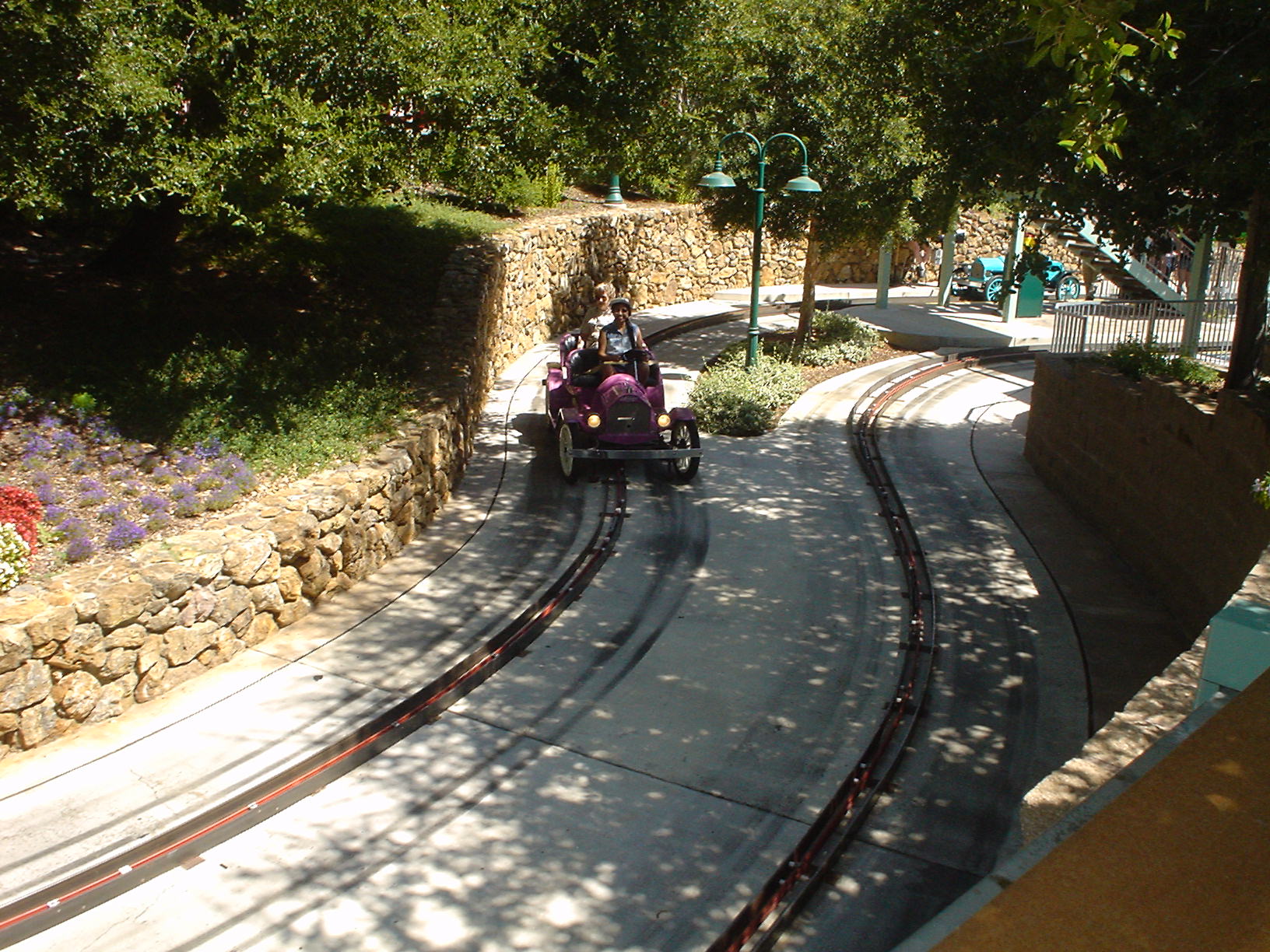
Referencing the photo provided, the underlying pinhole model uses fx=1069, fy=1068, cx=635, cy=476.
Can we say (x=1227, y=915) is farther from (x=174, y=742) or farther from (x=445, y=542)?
(x=445, y=542)

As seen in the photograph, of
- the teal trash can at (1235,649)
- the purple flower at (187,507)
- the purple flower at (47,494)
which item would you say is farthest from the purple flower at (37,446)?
the teal trash can at (1235,649)

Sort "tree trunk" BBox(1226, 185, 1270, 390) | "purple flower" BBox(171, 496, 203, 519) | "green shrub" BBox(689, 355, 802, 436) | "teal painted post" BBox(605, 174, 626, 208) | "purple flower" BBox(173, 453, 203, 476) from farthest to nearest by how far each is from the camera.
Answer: "teal painted post" BBox(605, 174, 626, 208) → "green shrub" BBox(689, 355, 802, 436) → "tree trunk" BBox(1226, 185, 1270, 390) → "purple flower" BBox(173, 453, 203, 476) → "purple flower" BBox(171, 496, 203, 519)

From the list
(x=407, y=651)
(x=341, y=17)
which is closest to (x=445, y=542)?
(x=407, y=651)

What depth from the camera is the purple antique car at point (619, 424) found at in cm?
1152

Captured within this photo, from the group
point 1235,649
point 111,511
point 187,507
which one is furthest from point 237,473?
point 1235,649

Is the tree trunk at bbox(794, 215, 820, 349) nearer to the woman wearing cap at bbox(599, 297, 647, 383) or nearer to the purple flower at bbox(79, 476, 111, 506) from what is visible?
the woman wearing cap at bbox(599, 297, 647, 383)

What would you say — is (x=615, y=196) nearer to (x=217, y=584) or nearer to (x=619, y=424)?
(x=619, y=424)

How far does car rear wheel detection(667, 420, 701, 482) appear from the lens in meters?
11.9

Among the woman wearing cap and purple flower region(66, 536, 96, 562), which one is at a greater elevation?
the woman wearing cap

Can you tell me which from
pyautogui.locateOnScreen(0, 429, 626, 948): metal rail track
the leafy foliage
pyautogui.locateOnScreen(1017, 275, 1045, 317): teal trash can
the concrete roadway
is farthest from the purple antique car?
pyautogui.locateOnScreen(1017, 275, 1045, 317): teal trash can

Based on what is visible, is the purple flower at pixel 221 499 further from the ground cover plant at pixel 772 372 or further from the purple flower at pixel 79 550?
the ground cover plant at pixel 772 372

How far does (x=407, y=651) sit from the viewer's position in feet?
26.3

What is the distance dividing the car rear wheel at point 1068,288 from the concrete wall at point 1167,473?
13.6 metres

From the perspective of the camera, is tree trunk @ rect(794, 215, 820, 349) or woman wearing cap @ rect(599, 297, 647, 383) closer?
woman wearing cap @ rect(599, 297, 647, 383)
